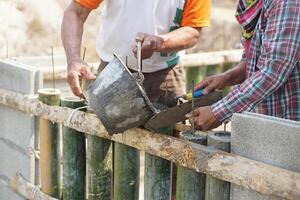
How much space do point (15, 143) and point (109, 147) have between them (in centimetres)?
87

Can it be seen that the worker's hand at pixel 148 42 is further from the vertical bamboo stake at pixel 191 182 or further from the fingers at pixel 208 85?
the vertical bamboo stake at pixel 191 182

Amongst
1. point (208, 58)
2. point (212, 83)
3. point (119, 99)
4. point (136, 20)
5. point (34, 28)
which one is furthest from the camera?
point (34, 28)

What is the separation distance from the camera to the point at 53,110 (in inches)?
139

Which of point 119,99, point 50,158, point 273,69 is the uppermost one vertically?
point 273,69

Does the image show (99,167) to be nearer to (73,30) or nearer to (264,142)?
(73,30)

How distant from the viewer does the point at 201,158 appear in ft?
8.82

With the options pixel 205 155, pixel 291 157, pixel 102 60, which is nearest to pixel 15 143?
pixel 102 60

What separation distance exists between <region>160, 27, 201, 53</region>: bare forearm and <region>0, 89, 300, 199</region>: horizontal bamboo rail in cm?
48

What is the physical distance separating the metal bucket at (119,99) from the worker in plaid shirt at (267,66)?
0.84ft

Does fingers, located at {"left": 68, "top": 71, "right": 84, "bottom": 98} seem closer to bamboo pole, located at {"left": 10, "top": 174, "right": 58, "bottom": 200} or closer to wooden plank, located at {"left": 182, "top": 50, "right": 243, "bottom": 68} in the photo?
bamboo pole, located at {"left": 10, "top": 174, "right": 58, "bottom": 200}

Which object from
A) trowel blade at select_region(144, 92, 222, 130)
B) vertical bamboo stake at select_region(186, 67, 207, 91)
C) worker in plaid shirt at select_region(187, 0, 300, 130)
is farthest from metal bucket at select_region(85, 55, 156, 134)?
vertical bamboo stake at select_region(186, 67, 207, 91)

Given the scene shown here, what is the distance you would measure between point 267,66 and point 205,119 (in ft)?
1.22

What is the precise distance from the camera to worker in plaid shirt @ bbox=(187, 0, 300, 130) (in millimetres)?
2562

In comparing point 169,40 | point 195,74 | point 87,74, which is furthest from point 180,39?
point 195,74
